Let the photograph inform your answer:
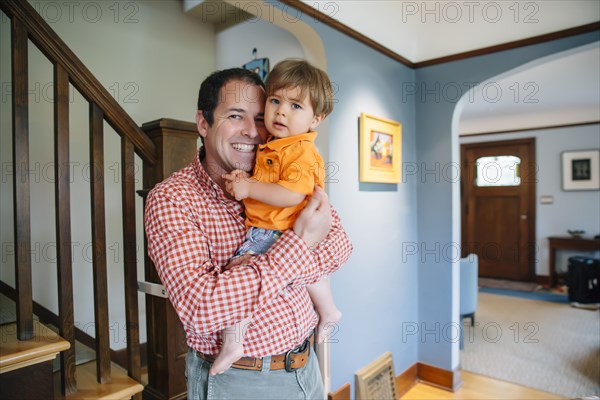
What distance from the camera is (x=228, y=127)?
1.08 meters

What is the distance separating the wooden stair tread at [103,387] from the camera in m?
1.36

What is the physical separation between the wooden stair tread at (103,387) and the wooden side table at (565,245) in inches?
250

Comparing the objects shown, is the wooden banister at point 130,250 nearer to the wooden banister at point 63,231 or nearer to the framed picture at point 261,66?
the wooden banister at point 63,231

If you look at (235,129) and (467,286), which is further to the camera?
(467,286)

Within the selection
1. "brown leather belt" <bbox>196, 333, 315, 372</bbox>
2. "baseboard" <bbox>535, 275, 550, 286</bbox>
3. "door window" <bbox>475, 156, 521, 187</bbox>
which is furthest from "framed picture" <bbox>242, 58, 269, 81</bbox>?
"baseboard" <bbox>535, 275, 550, 286</bbox>

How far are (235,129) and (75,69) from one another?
2.23 ft

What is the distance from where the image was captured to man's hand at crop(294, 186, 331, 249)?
976 mm

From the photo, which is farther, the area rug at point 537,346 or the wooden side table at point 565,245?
the wooden side table at point 565,245

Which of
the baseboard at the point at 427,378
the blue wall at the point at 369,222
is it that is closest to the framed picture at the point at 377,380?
the blue wall at the point at 369,222

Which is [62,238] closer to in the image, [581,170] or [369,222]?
[369,222]

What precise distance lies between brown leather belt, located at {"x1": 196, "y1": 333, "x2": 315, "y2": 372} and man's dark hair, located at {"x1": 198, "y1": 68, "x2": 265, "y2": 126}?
2.09 feet

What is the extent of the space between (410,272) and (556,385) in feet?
4.65

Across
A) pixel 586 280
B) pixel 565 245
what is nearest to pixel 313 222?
pixel 586 280

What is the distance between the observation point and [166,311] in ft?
5.08
